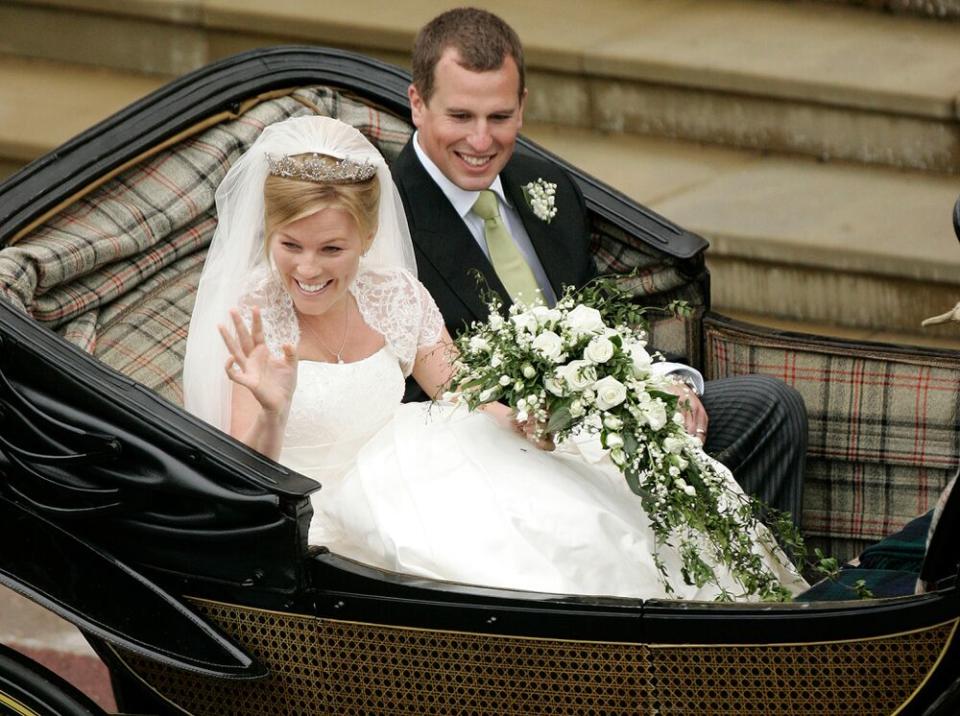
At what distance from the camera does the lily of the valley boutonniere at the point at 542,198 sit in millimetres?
3244

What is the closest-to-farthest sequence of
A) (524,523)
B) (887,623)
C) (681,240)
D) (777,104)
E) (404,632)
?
(887,623), (404,632), (524,523), (681,240), (777,104)

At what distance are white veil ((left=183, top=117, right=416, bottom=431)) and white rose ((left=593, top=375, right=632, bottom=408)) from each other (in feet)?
2.23

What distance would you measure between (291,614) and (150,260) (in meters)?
0.90

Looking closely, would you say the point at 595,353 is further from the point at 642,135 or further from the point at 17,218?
the point at 642,135

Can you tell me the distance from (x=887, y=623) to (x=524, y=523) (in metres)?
0.59

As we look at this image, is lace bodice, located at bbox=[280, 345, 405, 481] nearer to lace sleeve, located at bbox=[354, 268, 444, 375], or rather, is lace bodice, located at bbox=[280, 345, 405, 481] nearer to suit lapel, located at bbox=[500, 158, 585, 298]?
lace sleeve, located at bbox=[354, 268, 444, 375]

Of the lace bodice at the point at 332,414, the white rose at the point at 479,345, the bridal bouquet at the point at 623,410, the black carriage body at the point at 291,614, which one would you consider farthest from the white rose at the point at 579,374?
the lace bodice at the point at 332,414

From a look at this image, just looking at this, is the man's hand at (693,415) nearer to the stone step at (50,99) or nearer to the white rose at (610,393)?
the white rose at (610,393)

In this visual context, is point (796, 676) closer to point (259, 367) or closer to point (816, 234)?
point (259, 367)

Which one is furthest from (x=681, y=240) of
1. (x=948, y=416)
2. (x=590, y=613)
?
(x=590, y=613)

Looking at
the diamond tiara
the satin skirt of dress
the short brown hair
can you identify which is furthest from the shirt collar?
the satin skirt of dress

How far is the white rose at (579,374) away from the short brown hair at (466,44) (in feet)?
2.62

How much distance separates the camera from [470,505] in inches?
98.2

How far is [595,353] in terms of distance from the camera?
2510 millimetres
